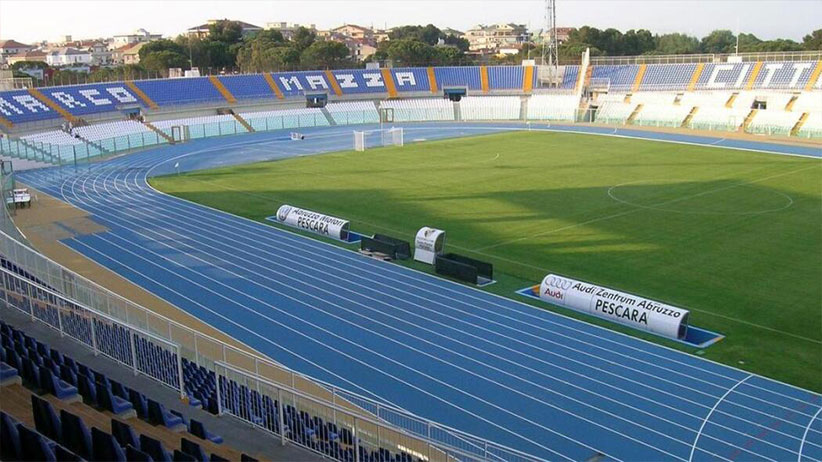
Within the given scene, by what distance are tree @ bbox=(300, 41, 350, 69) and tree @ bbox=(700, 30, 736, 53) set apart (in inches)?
2447

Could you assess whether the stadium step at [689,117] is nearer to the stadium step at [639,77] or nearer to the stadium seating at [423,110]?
the stadium step at [639,77]

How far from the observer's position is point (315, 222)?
26812 millimetres

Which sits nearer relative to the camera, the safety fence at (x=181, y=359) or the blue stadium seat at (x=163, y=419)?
the blue stadium seat at (x=163, y=419)

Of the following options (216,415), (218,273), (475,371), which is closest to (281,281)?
(218,273)

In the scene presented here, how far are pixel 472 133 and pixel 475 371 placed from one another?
40597mm

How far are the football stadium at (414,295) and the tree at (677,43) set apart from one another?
72318mm

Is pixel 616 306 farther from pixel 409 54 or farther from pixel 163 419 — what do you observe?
pixel 409 54

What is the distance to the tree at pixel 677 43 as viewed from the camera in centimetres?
11893

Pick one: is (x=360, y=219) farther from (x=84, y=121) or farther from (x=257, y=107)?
(x=257, y=107)

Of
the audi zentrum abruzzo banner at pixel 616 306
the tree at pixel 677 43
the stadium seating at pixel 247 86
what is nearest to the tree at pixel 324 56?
the stadium seating at pixel 247 86

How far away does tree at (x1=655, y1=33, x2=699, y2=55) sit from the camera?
390ft

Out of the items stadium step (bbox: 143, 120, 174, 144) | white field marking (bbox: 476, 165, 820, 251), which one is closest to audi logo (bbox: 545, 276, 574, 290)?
white field marking (bbox: 476, 165, 820, 251)

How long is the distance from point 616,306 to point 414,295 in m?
5.34

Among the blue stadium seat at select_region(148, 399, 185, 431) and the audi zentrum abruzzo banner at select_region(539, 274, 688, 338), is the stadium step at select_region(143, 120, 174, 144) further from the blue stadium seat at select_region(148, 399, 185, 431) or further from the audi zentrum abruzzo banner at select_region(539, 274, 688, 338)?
the blue stadium seat at select_region(148, 399, 185, 431)
